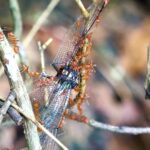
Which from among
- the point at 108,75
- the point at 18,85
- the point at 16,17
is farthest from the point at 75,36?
the point at 108,75

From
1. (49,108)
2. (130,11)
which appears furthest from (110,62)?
(49,108)

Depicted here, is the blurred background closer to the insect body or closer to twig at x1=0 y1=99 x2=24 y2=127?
the insect body

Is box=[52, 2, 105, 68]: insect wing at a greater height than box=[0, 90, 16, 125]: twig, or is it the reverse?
box=[52, 2, 105, 68]: insect wing

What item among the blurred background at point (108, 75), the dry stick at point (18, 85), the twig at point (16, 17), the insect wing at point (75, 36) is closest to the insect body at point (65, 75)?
the insect wing at point (75, 36)

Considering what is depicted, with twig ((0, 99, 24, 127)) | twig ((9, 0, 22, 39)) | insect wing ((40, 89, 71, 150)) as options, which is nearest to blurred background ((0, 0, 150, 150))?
twig ((9, 0, 22, 39))

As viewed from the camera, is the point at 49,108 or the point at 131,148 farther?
the point at 131,148

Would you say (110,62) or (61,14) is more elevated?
(61,14)

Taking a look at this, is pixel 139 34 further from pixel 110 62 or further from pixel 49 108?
pixel 49 108
